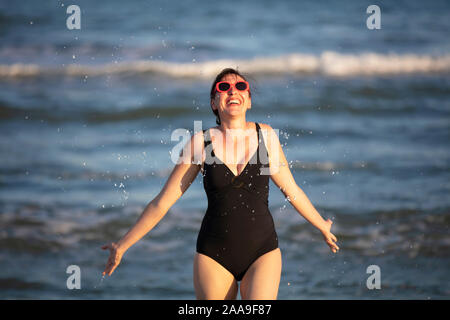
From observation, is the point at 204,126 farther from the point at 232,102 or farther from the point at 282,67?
the point at 232,102

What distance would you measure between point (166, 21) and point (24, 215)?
11.2 metres

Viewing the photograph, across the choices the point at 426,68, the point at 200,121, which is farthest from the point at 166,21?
the point at 426,68

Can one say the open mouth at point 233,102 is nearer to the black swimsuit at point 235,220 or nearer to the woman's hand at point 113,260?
the black swimsuit at point 235,220

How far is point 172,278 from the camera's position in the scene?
20.7 feet

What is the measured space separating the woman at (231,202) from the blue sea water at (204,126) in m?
2.26

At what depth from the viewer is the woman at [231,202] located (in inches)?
144

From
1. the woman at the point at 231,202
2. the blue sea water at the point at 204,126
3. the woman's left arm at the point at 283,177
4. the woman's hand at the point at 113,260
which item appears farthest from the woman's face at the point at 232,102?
the blue sea water at the point at 204,126

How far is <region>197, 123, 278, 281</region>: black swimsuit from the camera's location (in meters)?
3.69

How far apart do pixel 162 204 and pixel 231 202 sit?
0.44 m

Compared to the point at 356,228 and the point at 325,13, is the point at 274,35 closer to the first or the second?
the point at 325,13

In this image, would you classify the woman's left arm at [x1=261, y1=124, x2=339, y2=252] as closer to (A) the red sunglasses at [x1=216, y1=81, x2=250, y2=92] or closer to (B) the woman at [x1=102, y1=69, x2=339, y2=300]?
(B) the woman at [x1=102, y1=69, x2=339, y2=300]

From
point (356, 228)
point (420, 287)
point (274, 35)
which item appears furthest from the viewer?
point (274, 35)
